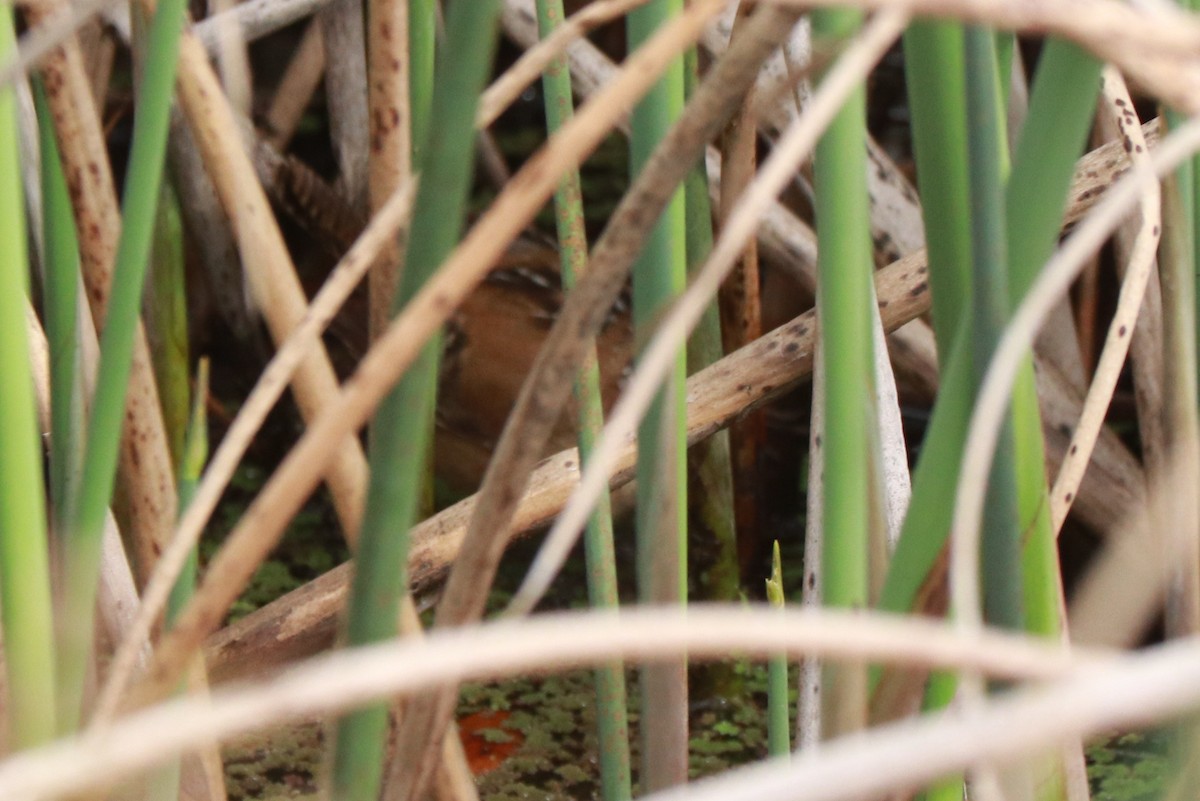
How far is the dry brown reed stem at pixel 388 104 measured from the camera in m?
0.43

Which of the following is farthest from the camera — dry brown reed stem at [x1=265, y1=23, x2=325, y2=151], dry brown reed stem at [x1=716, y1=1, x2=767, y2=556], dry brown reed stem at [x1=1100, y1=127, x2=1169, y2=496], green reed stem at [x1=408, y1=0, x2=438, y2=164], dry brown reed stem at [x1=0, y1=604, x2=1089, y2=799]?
Answer: dry brown reed stem at [x1=265, y1=23, x2=325, y2=151]

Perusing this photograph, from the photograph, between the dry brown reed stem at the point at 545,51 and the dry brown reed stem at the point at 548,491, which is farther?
the dry brown reed stem at the point at 548,491

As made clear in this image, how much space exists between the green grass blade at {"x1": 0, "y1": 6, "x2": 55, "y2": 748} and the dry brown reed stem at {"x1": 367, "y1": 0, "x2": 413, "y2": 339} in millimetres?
115

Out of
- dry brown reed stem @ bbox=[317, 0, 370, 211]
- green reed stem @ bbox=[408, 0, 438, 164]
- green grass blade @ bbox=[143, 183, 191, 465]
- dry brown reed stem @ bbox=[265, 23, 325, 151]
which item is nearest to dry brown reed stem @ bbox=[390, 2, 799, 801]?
green reed stem @ bbox=[408, 0, 438, 164]

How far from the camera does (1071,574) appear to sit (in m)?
1.24

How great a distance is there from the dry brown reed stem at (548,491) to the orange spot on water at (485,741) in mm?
268

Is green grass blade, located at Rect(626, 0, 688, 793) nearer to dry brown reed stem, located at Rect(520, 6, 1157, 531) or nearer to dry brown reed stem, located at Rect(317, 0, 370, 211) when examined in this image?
dry brown reed stem, located at Rect(520, 6, 1157, 531)

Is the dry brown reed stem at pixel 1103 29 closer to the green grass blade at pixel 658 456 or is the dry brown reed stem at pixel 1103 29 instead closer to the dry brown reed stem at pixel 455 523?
the green grass blade at pixel 658 456

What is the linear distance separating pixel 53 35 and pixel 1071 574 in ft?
3.77

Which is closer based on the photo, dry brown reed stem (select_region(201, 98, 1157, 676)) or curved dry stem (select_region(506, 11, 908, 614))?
curved dry stem (select_region(506, 11, 908, 614))

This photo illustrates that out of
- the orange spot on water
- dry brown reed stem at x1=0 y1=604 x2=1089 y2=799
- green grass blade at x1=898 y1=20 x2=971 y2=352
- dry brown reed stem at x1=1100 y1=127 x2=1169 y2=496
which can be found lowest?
dry brown reed stem at x1=0 y1=604 x2=1089 y2=799

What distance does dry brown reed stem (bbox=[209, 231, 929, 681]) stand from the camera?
0.81 meters

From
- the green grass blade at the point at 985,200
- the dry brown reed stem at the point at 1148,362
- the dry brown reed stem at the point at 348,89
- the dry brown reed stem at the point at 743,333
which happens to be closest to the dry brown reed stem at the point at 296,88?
the dry brown reed stem at the point at 348,89

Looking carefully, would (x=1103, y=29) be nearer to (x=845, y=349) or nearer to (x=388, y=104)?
(x=845, y=349)
